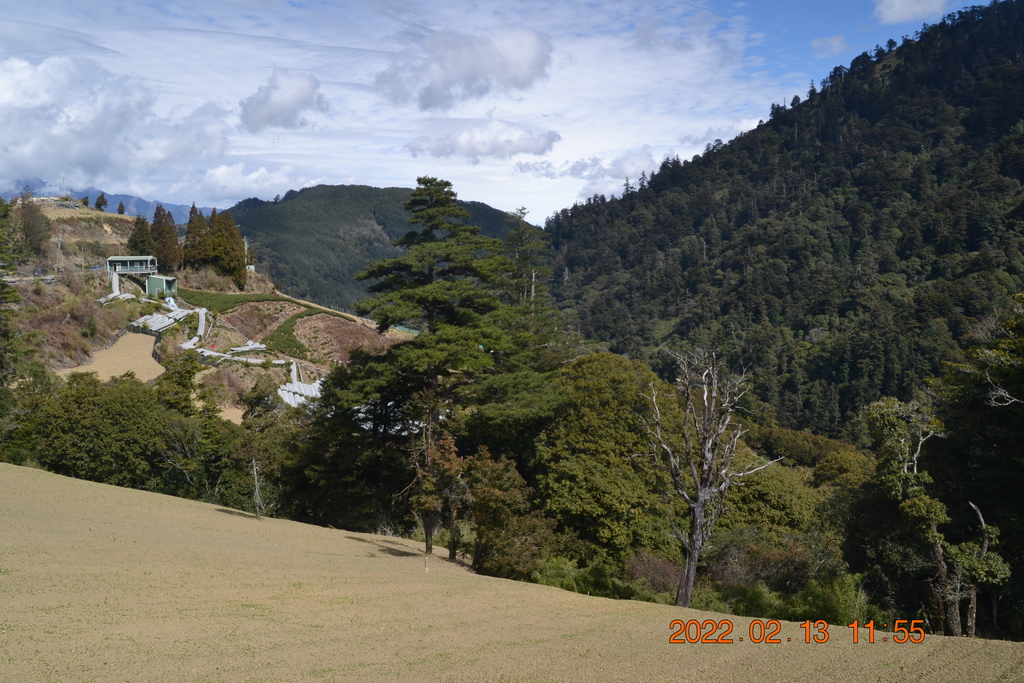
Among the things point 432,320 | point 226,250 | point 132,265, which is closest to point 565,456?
point 432,320

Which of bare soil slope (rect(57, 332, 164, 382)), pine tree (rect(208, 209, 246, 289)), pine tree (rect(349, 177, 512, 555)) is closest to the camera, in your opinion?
pine tree (rect(349, 177, 512, 555))

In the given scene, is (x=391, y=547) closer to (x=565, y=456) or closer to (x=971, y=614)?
(x=565, y=456)

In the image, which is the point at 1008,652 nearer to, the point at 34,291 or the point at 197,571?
the point at 197,571

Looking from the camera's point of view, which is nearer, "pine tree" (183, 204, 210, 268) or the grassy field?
the grassy field

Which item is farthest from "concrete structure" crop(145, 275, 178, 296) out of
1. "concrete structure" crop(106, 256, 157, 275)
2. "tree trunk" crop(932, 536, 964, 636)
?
"tree trunk" crop(932, 536, 964, 636)

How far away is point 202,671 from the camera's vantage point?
8094 mm

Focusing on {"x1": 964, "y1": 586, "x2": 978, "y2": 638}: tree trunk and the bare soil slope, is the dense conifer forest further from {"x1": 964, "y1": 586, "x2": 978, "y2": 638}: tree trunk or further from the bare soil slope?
the bare soil slope

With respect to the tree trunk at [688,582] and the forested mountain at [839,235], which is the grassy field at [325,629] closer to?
the tree trunk at [688,582]

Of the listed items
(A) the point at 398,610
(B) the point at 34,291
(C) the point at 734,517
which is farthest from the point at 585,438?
(B) the point at 34,291

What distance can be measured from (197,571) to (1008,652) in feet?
40.2
